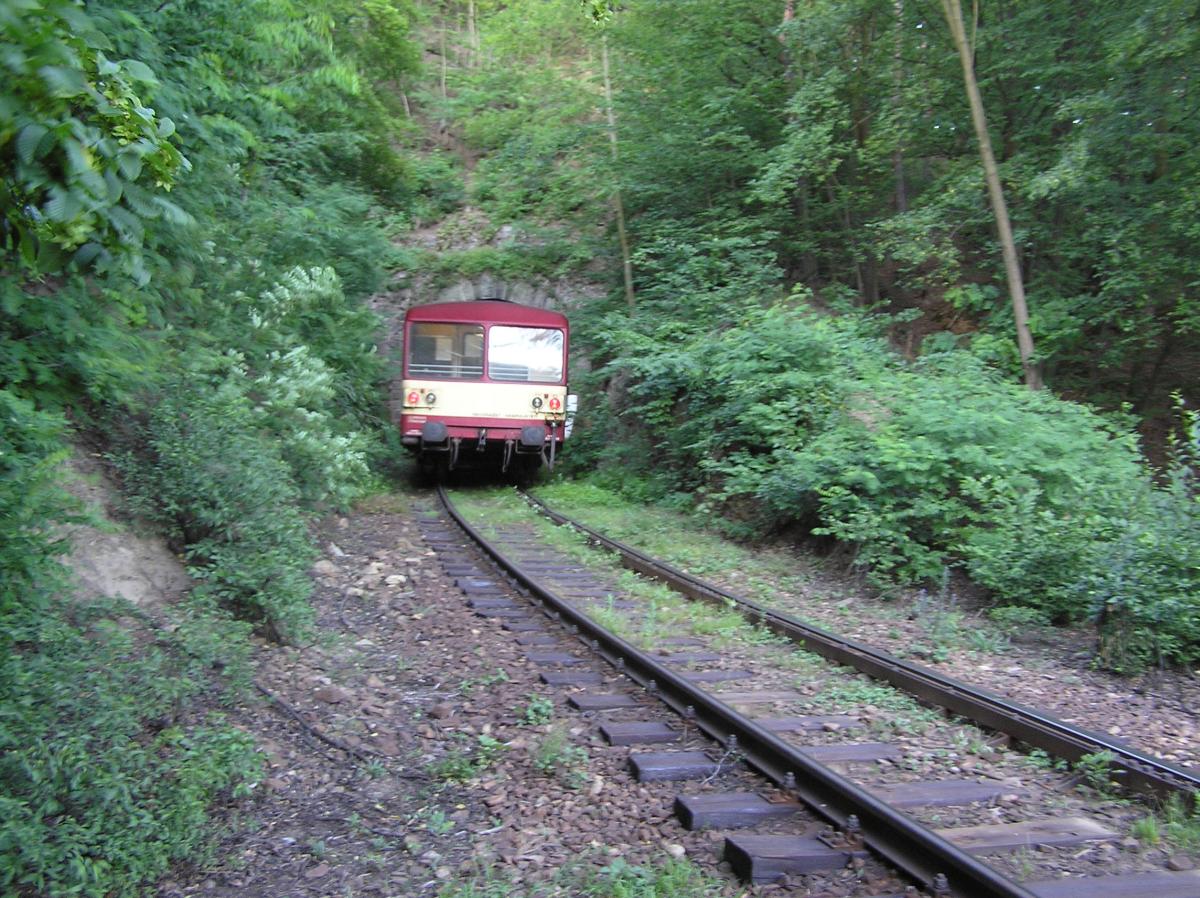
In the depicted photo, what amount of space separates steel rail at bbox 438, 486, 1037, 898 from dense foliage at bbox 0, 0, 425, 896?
2379 millimetres

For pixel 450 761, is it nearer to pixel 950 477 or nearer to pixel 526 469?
pixel 950 477

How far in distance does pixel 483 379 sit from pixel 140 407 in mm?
9205

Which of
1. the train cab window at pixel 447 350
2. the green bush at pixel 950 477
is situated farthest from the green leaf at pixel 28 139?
the train cab window at pixel 447 350

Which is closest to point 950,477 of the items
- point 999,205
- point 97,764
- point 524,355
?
point 999,205

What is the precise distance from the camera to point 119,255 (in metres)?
2.69

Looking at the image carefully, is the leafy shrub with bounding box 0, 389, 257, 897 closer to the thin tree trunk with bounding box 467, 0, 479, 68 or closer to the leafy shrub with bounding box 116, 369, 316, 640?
the leafy shrub with bounding box 116, 369, 316, 640

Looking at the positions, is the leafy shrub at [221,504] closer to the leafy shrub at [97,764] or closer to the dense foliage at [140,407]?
the dense foliage at [140,407]

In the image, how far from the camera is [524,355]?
51.6ft

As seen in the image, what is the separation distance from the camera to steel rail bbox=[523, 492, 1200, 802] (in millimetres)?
4012

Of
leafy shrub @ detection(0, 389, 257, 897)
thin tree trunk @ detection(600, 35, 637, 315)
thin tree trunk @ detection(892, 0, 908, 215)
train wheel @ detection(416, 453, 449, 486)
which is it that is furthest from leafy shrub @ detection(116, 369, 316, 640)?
thin tree trunk @ detection(892, 0, 908, 215)

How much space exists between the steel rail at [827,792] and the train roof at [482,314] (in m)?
10.4

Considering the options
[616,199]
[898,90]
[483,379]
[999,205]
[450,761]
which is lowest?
[450,761]

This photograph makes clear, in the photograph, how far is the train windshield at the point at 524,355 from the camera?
1565 cm

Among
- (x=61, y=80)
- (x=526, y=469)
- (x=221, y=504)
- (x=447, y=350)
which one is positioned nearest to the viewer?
(x=61, y=80)
